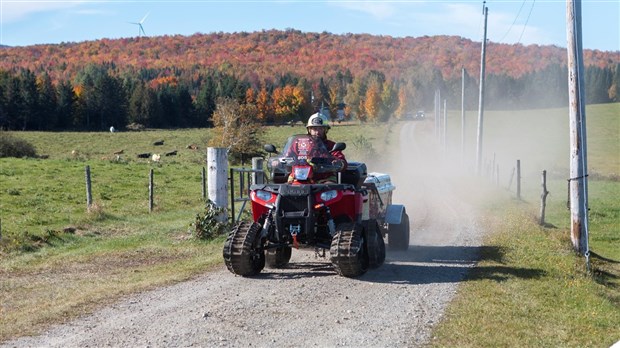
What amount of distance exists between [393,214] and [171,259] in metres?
4.42

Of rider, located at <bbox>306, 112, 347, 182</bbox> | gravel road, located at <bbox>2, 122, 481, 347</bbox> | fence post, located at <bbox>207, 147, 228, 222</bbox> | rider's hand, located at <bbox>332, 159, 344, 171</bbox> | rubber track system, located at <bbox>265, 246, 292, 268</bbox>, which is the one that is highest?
rider, located at <bbox>306, 112, 347, 182</bbox>

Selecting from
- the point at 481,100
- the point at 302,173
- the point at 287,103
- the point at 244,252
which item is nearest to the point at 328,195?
the point at 302,173

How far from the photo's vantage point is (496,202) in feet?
97.5

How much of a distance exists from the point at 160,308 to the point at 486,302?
4311 millimetres

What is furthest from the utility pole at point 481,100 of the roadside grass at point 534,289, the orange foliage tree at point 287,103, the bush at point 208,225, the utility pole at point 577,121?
the orange foliage tree at point 287,103

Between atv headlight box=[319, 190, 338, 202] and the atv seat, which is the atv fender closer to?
the atv seat

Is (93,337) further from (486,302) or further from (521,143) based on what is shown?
(521,143)

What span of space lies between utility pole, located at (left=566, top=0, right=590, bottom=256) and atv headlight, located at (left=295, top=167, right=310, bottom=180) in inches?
305

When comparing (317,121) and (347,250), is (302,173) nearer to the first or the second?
(317,121)

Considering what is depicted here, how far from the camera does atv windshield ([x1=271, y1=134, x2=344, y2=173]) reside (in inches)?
482

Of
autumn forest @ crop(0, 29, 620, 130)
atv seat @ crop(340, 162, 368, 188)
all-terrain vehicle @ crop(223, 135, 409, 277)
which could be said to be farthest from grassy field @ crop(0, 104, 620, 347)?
autumn forest @ crop(0, 29, 620, 130)

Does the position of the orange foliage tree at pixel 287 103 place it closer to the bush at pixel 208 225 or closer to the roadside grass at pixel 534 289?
the roadside grass at pixel 534 289

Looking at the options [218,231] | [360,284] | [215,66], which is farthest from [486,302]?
[215,66]

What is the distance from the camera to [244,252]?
11.5 metres
